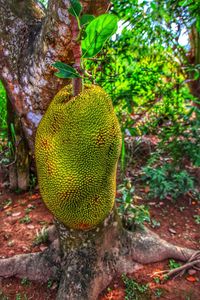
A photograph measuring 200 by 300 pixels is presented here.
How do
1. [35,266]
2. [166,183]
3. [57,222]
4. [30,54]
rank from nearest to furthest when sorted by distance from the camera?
[30,54] < [57,222] < [35,266] < [166,183]

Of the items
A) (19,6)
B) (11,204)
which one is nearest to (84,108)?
(19,6)

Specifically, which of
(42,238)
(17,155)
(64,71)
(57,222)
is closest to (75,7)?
(64,71)

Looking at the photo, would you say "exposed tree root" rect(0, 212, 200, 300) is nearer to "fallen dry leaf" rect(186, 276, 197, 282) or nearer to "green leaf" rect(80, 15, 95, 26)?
"fallen dry leaf" rect(186, 276, 197, 282)

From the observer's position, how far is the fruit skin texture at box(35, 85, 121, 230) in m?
0.89

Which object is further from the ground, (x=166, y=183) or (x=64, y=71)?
(x=64, y=71)

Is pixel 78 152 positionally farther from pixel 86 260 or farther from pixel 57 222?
pixel 86 260

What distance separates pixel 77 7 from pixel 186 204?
6.03ft

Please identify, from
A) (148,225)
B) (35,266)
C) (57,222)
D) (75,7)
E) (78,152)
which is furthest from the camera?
(148,225)

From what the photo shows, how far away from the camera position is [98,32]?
0.72 m

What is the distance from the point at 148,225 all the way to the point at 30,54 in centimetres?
130

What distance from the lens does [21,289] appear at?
150cm

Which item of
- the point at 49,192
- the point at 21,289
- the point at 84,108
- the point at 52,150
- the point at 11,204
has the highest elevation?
the point at 84,108

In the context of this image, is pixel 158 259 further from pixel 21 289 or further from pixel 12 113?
pixel 12 113

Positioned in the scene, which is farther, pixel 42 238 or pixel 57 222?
pixel 42 238
